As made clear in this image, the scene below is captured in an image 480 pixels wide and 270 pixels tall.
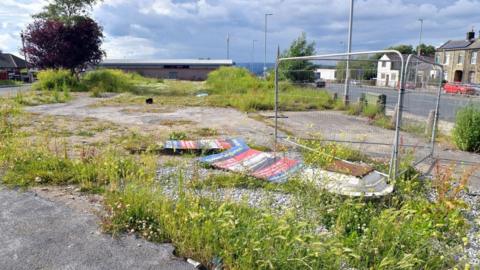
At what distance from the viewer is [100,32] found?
76.4ft

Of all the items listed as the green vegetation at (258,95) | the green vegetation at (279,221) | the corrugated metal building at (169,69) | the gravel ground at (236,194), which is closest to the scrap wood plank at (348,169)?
the green vegetation at (279,221)

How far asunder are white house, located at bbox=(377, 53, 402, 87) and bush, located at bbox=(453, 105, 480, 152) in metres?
2.93

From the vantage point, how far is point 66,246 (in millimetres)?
2871

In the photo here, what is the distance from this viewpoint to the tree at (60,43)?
70.0ft

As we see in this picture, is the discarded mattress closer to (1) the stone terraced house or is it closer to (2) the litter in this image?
(2) the litter

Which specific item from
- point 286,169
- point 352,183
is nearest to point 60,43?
point 286,169

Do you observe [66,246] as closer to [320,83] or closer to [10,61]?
[320,83]

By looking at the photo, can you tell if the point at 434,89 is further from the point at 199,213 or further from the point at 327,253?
the point at 199,213

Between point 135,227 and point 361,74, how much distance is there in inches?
193

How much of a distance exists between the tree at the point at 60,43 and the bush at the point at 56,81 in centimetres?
91

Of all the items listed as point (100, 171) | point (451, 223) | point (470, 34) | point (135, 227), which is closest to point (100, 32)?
point (100, 171)

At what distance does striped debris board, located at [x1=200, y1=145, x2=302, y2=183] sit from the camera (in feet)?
15.5

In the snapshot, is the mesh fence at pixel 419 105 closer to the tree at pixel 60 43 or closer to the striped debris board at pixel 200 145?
the striped debris board at pixel 200 145

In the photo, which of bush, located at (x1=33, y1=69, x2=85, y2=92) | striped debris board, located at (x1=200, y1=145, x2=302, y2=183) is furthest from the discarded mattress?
bush, located at (x1=33, y1=69, x2=85, y2=92)
